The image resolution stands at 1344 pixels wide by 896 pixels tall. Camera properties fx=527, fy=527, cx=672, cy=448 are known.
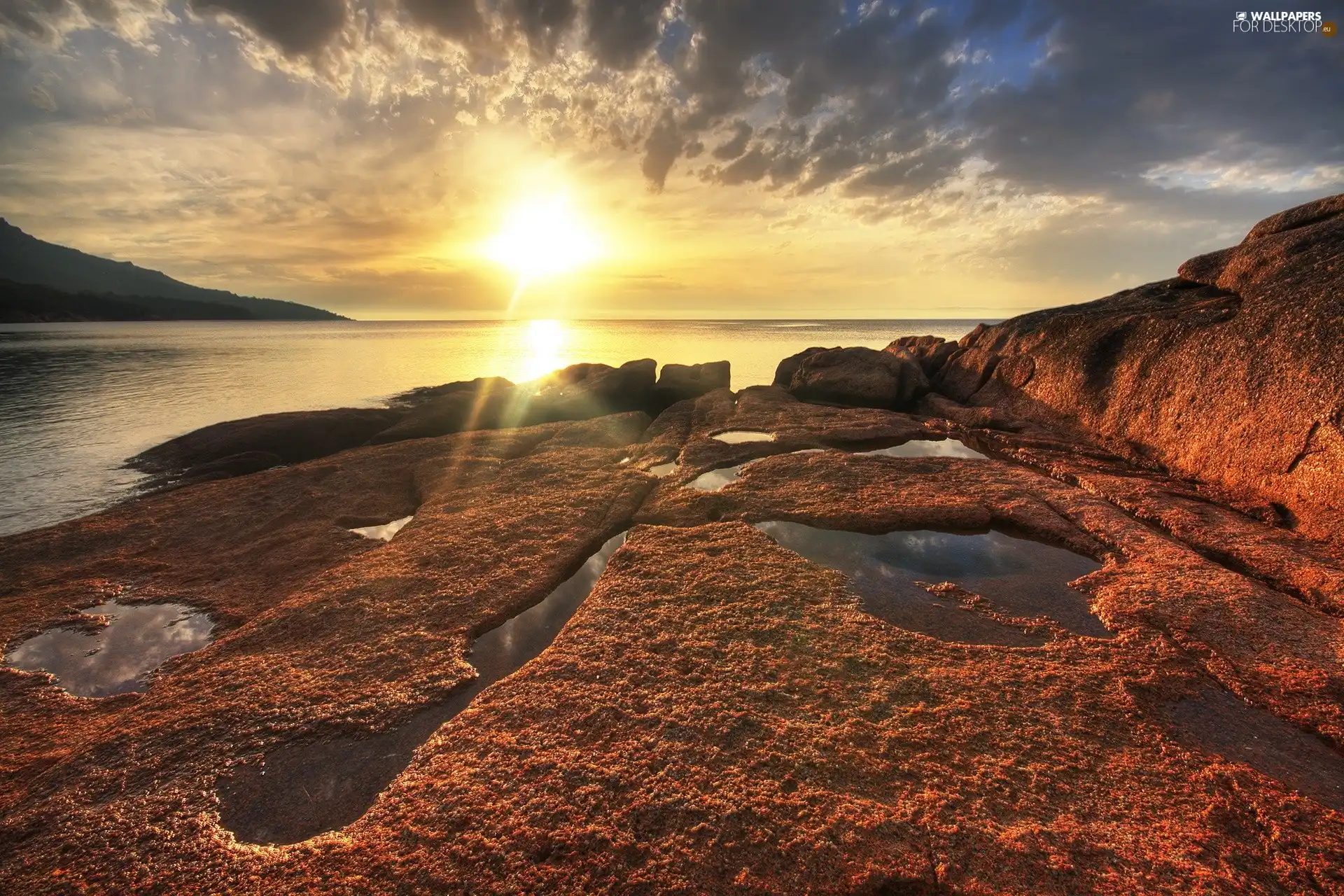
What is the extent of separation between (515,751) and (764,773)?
88.2 inches

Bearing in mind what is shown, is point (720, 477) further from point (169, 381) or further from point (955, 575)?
point (169, 381)

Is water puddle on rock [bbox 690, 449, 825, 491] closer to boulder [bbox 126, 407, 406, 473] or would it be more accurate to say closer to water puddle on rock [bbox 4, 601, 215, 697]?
water puddle on rock [bbox 4, 601, 215, 697]

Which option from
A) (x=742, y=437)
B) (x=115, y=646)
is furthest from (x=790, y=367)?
(x=115, y=646)

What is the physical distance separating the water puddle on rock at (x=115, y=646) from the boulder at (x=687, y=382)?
1770cm

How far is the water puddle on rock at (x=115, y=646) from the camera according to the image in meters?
6.48

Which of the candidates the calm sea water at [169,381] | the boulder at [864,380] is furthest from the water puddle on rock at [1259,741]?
the calm sea water at [169,381]

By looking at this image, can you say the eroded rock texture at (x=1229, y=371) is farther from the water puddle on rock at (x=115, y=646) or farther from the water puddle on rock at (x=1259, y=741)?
the water puddle on rock at (x=115, y=646)

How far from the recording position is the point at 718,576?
785 centimetres

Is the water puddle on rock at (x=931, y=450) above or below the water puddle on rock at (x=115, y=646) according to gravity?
above

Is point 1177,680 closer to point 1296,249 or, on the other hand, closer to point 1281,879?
point 1281,879

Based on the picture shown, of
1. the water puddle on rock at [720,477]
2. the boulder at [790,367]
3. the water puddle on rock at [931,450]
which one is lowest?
the water puddle on rock at [720,477]

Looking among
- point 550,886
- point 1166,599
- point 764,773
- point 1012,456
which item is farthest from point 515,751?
point 1012,456

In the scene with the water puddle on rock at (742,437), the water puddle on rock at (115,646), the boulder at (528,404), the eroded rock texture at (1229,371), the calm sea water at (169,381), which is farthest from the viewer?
the boulder at (528,404)

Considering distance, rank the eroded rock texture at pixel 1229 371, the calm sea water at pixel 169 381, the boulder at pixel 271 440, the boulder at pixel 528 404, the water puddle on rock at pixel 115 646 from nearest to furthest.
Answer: the water puddle on rock at pixel 115 646, the eroded rock texture at pixel 1229 371, the calm sea water at pixel 169 381, the boulder at pixel 271 440, the boulder at pixel 528 404
